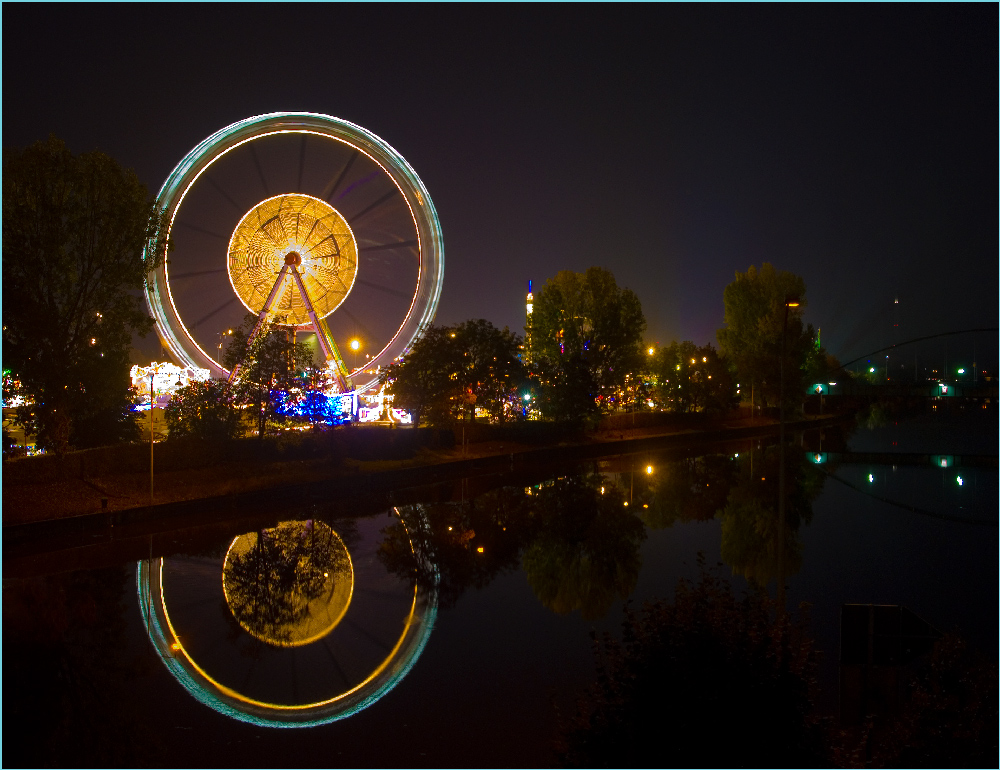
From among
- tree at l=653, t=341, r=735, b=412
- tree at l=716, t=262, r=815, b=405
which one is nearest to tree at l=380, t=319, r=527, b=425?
tree at l=653, t=341, r=735, b=412

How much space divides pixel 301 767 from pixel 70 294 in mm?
15650

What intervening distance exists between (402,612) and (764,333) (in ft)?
184

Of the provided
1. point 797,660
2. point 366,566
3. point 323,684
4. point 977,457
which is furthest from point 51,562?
point 977,457

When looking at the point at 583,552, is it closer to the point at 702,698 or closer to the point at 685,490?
the point at 702,698

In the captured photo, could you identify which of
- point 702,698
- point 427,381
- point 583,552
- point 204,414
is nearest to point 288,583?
point 583,552

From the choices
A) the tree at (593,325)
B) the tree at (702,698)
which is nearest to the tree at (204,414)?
the tree at (702,698)

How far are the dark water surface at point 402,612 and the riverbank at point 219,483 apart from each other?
5.96ft

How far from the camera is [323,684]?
8.63 meters

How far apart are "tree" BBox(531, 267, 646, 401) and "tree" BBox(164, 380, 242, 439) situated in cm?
2402

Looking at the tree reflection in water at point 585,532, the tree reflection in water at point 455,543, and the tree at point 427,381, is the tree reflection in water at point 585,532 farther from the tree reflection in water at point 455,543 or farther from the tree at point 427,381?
the tree at point 427,381

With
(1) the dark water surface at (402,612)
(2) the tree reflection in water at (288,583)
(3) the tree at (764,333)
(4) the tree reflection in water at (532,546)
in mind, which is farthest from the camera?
(3) the tree at (764,333)

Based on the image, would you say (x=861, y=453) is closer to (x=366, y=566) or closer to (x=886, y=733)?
(x=366, y=566)

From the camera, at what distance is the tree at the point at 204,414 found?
2286 cm

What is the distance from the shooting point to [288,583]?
12.7 metres
